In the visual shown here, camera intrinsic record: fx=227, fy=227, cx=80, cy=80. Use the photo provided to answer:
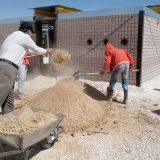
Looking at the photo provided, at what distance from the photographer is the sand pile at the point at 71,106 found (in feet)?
15.6

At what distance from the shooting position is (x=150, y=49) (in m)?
8.42

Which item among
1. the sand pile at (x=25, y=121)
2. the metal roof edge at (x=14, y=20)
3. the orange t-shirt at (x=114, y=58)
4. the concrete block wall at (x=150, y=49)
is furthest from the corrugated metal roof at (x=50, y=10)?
the sand pile at (x=25, y=121)

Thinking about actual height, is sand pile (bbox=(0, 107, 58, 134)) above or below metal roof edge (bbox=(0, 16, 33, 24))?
below

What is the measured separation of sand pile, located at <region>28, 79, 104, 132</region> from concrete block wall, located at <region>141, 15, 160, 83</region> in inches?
130

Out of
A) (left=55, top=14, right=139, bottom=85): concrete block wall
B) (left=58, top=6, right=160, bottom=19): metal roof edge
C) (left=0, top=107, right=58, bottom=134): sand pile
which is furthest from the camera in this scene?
(left=55, top=14, right=139, bottom=85): concrete block wall

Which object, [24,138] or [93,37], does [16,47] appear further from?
[93,37]

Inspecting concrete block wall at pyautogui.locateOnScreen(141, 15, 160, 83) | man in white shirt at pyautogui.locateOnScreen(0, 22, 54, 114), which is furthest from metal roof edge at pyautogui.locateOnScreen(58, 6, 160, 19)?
man in white shirt at pyautogui.locateOnScreen(0, 22, 54, 114)

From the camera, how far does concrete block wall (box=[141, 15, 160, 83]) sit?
7.81 m

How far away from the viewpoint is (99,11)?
8.25m

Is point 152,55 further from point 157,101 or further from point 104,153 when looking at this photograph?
point 104,153

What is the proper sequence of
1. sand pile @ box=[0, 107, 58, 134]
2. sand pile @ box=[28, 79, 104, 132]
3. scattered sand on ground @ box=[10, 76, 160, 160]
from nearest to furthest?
1. sand pile @ box=[0, 107, 58, 134]
2. scattered sand on ground @ box=[10, 76, 160, 160]
3. sand pile @ box=[28, 79, 104, 132]

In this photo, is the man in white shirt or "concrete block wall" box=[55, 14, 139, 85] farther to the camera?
"concrete block wall" box=[55, 14, 139, 85]

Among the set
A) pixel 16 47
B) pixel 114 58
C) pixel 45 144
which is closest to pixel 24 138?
pixel 45 144

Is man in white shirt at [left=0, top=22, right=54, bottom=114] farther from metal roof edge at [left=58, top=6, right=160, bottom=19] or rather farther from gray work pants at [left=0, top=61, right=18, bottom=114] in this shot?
metal roof edge at [left=58, top=6, right=160, bottom=19]
